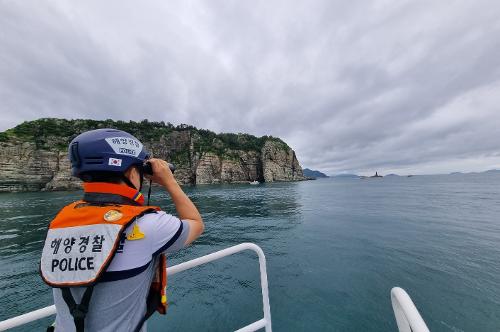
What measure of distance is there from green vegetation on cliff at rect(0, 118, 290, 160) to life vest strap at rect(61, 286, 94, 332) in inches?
2891

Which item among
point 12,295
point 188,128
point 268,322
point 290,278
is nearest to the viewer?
point 268,322

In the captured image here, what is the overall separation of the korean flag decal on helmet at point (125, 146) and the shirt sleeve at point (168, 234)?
20.9 inches

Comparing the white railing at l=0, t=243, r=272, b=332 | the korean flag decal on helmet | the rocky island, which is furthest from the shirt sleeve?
the rocky island

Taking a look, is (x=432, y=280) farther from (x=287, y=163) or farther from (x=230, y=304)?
(x=287, y=163)

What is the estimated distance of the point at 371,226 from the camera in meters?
14.1

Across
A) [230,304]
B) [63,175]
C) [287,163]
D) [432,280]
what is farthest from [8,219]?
[287,163]

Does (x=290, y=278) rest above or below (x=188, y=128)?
below

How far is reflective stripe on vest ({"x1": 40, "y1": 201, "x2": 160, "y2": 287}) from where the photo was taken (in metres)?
1.15

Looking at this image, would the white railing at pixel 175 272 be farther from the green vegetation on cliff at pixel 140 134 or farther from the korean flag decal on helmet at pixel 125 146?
the green vegetation on cliff at pixel 140 134

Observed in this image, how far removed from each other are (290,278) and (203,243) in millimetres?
5757

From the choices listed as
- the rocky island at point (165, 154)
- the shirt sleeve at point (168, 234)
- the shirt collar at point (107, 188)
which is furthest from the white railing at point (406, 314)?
the rocky island at point (165, 154)

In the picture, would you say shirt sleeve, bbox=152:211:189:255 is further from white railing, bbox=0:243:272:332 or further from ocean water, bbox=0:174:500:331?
ocean water, bbox=0:174:500:331

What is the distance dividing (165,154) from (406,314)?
97389 millimetres

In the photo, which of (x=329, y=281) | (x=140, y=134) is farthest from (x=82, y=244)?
(x=140, y=134)
